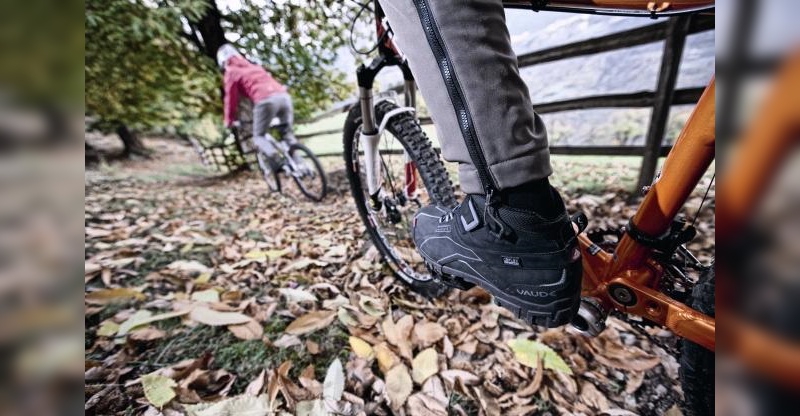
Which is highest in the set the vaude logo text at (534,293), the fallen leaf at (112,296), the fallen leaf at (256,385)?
the vaude logo text at (534,293)

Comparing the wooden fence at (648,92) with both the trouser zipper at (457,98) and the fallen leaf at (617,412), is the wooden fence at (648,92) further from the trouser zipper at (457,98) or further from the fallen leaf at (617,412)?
the trouser zipper at (457,98)

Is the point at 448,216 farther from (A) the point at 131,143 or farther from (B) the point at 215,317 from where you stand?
(A) the point at 131,143

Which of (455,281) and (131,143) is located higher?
(131,143)

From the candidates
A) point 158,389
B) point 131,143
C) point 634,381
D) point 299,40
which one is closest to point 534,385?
point 634,381

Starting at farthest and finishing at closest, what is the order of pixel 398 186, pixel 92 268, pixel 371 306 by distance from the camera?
pixel 398 186 < pixel 92 268 < pixel 371 306

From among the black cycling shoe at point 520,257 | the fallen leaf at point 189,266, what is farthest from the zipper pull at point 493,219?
the fallen leaf at point 189,266

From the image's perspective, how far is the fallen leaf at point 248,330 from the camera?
100 cm

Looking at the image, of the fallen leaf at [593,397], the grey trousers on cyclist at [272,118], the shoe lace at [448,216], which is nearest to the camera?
the shoe lace at [448,216]

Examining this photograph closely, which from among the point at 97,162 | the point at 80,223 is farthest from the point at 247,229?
the point at 80,223

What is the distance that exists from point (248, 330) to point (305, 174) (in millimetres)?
1505

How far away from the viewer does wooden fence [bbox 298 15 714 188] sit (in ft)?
4.86

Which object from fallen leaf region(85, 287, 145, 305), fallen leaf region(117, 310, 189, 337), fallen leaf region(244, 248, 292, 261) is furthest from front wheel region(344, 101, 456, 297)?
fallen leaf region(85, 287, 145, 305)

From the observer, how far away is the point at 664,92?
1562mm

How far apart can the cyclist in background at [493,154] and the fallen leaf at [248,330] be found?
702 mm
